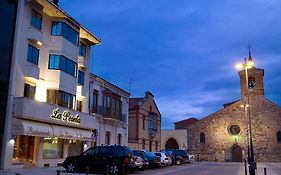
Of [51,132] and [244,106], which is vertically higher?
[244,106]

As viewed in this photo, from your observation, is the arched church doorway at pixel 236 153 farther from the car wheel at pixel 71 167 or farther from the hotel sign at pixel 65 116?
the car wheel at pixel 71 167

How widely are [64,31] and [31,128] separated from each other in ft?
29.6

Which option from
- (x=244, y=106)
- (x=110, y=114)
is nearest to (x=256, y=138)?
(x=244, y=106)

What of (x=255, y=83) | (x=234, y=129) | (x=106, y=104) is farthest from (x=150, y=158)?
(x=255, y=83)

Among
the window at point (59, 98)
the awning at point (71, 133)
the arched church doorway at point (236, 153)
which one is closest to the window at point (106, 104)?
the awning at point (71, 133)

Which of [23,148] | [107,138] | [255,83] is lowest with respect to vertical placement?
[23,148]

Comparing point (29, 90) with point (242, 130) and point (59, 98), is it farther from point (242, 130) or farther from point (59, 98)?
point (242, 130)

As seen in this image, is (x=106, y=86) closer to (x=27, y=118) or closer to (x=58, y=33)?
(x=58, y=33)

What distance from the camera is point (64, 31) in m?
30.7

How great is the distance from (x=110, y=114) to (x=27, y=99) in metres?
15.8

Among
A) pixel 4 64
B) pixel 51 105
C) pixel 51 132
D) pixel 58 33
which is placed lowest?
pixel 51 132

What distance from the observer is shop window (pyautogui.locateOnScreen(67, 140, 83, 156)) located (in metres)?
33.0

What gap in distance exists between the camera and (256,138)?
61.5m

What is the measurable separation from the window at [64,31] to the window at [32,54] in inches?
107
